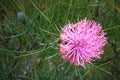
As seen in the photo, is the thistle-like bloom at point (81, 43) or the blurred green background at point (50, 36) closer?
the thistle-like bloom at point (81, 43)

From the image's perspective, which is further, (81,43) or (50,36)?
(50,36)

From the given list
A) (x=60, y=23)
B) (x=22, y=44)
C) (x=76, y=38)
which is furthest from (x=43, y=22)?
(x=76, y=38)

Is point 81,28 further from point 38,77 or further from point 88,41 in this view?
point 38,77

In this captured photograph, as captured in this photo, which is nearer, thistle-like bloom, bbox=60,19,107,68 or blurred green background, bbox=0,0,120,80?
thistle-like bloom, bbox=60,19,107,68

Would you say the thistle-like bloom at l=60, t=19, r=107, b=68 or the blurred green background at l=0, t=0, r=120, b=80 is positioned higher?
the blurred green background at l=0, t=0, r=120, b=80

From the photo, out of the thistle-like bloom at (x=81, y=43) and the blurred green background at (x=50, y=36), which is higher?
the blurred green background at (x=50, y=36)
